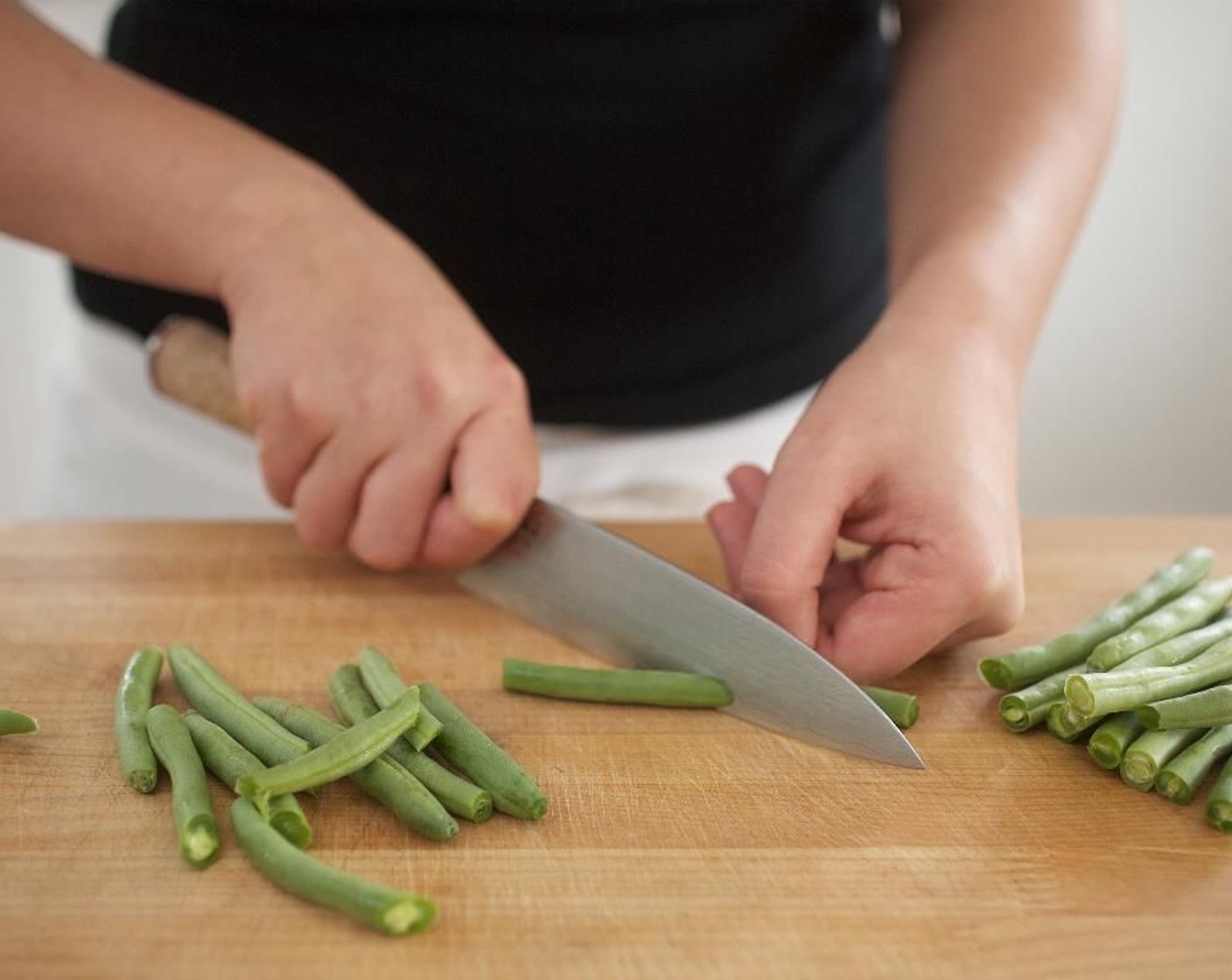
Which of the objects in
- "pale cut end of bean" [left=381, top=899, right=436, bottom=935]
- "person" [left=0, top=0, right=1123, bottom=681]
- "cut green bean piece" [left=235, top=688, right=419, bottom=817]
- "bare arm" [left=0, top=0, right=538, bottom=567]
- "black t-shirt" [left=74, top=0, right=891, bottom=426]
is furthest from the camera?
"black t-shirt" [left=74, top=0, right=891, bottom=426]

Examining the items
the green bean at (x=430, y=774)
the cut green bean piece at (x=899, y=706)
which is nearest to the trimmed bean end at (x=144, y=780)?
the green bean at (x=430, y=774)

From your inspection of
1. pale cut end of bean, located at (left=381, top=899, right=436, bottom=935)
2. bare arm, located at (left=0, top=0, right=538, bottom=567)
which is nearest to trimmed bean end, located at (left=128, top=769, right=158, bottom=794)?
pale cut end of bean, located at (left=381, top=899, right=436, bottom=935)

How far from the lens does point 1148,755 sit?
1368 mm

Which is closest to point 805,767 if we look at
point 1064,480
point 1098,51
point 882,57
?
point 1098,51

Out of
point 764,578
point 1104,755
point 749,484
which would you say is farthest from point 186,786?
point 1104,755

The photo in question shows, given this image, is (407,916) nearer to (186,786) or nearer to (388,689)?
(186,786)

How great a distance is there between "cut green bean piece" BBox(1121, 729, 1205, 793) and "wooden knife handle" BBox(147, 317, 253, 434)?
1190 mm

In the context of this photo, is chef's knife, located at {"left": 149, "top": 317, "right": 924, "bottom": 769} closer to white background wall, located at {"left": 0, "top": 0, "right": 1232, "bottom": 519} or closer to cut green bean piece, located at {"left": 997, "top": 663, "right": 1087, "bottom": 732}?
cut green bean piece, located at {"left": 997, "top": 663, "right": 1087, "bottom": 732}

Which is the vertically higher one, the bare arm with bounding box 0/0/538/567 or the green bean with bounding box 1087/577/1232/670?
the green bean with bounding box 1087/577/1232/670

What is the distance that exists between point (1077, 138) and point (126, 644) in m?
1.41

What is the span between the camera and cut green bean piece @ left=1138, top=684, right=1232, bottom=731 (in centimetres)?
138

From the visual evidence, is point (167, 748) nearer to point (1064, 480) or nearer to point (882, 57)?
point (882, 57)

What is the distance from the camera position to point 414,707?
1365mm

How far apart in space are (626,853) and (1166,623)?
687 mm
